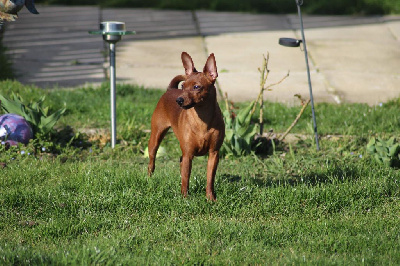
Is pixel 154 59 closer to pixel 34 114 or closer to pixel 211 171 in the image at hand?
pixel 34 114

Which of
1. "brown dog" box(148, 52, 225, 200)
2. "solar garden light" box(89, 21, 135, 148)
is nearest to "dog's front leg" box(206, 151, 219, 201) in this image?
"brown dog" box(148, 52, 225, 200)

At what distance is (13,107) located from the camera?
20.6ft

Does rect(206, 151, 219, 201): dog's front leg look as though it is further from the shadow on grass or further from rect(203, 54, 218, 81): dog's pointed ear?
rect(203, 54, 218, 81): dog's pointed ear

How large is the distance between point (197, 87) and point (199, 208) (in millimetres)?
953

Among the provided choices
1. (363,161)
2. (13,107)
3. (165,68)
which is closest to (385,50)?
(165,68)

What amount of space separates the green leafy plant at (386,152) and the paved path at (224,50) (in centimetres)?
220

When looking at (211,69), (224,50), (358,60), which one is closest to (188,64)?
(211,69)

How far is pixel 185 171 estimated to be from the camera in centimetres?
470

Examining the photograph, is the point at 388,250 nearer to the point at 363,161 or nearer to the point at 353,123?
the point at 363,161

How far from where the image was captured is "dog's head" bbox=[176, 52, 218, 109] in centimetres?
426

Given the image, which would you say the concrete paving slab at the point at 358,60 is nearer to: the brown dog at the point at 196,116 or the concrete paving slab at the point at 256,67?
the concrete paving slab at the point at 256,67

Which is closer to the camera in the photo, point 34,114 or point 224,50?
point 34,114

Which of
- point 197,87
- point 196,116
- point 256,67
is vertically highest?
point 197,87

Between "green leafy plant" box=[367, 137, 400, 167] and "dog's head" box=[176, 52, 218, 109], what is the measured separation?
205cm
